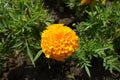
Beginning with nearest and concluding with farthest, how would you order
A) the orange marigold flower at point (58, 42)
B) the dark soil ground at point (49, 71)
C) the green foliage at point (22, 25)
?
the orange marigold flower at point (58, 42)
the green foliage at point (22, 25)
the dark soil ground at point (49, 71)

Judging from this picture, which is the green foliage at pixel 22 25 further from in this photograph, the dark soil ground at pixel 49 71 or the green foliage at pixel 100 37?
the green foliage at pixel 100 37

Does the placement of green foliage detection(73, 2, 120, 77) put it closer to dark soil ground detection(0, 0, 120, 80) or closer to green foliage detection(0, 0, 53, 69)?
dark soil ground detection(0, 0, 120, 80)

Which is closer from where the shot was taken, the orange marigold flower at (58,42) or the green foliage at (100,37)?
the orange marigold flower at (58,42)

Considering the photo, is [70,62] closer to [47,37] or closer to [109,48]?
[109,48]

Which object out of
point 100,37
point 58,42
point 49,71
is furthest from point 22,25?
point 100,37

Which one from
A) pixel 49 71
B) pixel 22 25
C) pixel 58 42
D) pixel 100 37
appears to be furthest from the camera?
pixel 49 71

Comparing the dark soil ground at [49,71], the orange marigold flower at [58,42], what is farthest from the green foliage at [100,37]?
the orange marigold flower at [58,42]

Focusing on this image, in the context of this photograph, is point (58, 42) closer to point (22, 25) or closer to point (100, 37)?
point (22, 25)

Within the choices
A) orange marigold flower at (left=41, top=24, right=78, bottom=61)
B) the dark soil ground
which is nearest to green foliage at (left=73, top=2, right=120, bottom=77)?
the dark soil ground
